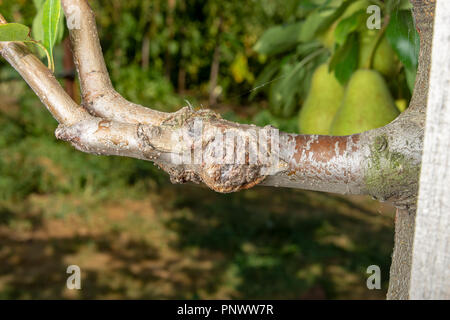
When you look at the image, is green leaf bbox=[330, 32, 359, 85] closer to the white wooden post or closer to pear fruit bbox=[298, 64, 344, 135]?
pear fruit bbox=[298, 64, 344, 135]

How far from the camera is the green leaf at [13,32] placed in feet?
1.69

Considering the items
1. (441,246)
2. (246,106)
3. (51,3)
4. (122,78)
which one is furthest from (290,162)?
(246,106)

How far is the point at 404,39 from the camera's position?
0.70 m

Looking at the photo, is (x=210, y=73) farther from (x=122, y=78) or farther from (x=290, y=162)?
(x=290, y=162)

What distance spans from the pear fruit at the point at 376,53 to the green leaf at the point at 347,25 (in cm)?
6

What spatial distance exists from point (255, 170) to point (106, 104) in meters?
0.19

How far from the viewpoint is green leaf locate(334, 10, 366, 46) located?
75 cm

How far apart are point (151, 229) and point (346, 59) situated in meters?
2.18
